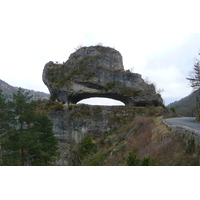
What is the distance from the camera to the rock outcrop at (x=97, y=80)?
111 feet

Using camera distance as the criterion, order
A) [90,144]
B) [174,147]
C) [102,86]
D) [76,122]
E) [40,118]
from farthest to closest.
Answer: [102,86] < [76,122] < [90,144] < [40,118] < [174,147]

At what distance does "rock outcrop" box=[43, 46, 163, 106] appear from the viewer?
33.7 meters

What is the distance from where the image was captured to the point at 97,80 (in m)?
33.9

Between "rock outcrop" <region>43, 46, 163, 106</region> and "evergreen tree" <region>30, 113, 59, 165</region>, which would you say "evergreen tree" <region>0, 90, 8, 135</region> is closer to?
"evergreen tree" <region>30, 113, 59, 165</region>

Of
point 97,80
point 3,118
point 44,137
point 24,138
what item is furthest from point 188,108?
point 3,118

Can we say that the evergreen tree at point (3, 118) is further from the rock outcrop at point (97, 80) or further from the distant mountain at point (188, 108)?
the distant mountain at point (188, 108)

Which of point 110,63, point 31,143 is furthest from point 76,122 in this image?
point 31,143

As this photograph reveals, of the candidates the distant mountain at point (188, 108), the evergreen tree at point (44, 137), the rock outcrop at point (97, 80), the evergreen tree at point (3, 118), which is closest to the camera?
the evergreen tree at point (3, 118)

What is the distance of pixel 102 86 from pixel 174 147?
84.9 feet

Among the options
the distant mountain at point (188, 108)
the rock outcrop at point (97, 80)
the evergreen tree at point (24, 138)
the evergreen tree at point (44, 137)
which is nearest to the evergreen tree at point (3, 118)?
the evergreen tree at point (24, 138)

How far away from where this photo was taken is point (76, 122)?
31.9 metres

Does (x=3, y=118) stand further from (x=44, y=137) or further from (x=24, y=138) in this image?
(x=44, y=137)

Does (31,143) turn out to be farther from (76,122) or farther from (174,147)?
(76,122)

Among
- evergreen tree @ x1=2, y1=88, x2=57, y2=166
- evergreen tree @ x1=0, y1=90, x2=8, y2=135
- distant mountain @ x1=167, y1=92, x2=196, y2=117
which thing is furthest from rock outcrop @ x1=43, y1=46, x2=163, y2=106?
distant mountain @ x1=167, y1=92, x2=196, y2=117
